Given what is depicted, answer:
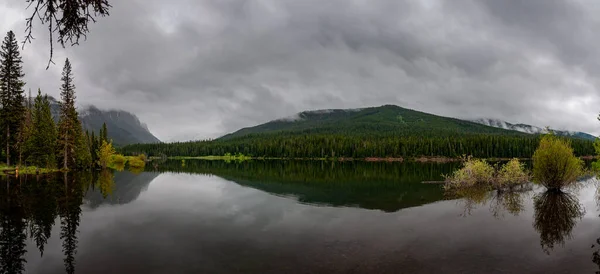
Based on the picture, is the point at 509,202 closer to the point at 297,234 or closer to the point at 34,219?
the point at 297,234

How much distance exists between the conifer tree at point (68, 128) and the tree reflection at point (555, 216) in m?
89.7

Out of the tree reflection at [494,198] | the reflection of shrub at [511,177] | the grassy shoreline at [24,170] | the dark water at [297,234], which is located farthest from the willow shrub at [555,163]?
the grassy shoreline at [24,170]

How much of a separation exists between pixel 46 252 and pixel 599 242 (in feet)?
111

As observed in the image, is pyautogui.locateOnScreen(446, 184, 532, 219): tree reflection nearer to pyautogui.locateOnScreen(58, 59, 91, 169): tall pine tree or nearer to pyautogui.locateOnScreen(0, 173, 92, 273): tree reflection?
pyautogui.locateOnScreen(0, 173, 92, 273): tree reflection

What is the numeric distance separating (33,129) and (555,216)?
88.7 metres

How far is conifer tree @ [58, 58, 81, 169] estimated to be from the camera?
81938 mm

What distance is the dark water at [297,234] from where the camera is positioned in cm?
1823

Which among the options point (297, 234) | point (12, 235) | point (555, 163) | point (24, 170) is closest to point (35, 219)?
point (12, 235)

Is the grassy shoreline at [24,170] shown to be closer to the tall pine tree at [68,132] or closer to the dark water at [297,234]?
the tall pine tree at [68,132]

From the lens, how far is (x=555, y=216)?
3136 centimetres

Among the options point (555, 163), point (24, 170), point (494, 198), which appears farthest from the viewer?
point (24, 170)

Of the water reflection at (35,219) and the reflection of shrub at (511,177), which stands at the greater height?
the reflection of shrub at (511,177)

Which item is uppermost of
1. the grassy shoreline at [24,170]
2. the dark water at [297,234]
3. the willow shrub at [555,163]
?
the willow shrub at [555,163]

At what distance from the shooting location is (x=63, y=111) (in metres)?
83.9
